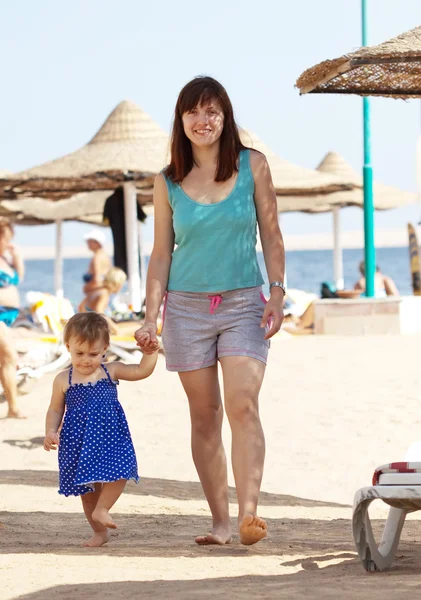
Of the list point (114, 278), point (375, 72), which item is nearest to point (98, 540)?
point (375, 72)

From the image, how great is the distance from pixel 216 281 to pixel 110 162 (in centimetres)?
1152

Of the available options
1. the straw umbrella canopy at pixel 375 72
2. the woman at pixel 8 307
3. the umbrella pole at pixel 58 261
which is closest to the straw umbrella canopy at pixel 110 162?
the umbrella pole at pixel 58 261

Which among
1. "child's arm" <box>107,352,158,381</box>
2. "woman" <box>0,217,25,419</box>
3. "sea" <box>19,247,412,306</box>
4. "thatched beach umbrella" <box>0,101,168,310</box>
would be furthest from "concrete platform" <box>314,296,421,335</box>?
"sea" <box>19,247,412,306</box>

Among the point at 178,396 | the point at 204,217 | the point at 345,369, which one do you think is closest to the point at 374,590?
the point at 204,217

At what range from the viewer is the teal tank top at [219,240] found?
4098mm

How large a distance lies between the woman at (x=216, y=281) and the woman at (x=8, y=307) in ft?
13.4

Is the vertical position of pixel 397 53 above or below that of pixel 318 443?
above

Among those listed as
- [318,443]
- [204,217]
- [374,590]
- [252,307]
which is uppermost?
[204,217]

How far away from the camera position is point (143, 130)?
54.7ft

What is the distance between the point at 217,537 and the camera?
420 centimetres

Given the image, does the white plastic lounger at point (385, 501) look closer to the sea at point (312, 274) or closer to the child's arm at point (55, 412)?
the child's arm at point (55, 412)

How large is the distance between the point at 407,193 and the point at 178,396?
1309 cm

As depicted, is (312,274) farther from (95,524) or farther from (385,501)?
(385,501)

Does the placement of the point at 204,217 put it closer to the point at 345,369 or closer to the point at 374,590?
the point at 374,590
